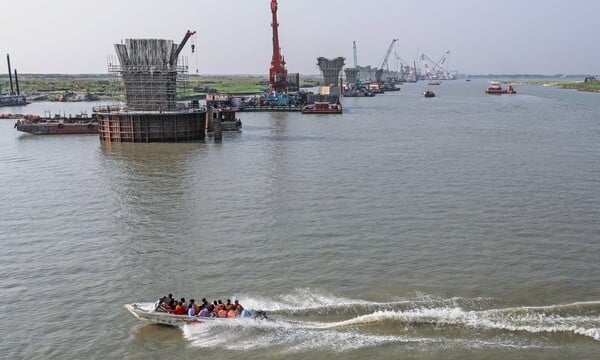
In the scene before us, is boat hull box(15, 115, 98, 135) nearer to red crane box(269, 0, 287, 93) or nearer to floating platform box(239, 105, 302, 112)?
floating platform box(239, 105, 302, 112)

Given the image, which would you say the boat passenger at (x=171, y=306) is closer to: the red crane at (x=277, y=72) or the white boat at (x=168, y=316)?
the white boat at (x=168, y=316)

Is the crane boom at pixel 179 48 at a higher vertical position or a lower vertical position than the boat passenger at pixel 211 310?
higher

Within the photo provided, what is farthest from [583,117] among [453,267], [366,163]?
[453,267]

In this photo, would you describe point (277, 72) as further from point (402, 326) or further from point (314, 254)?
point (402, 326)

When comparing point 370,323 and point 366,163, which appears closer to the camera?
point 370,323

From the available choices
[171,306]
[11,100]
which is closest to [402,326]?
[171,306]

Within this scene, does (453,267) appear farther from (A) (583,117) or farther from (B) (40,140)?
(A) (583,117)

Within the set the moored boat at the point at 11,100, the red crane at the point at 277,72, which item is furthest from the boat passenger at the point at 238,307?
the moored boat at the point at 11,100
